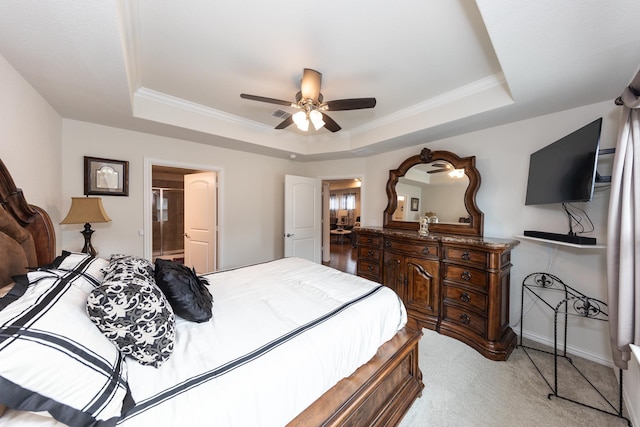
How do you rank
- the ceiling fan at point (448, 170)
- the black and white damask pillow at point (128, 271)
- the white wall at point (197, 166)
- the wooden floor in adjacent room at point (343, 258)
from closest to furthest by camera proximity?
the black and white damask pillow at point (128, 271) < the white wall at point (197, 166) < the ceiling fan at point (448, 170) < the wooden floor in adjacent room at point (343, 258)

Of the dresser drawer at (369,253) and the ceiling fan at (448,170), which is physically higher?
the ceiling fan at (448,170)

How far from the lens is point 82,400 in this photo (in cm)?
66

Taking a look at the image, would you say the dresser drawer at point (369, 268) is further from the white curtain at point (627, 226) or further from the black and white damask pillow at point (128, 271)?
the black and white damask pillow at point (128, 271)

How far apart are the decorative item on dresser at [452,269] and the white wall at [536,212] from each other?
18cm

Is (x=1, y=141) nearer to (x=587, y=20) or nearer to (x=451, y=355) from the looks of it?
(x=587, y=20)

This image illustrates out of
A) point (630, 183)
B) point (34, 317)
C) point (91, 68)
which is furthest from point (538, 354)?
point (91, 68)

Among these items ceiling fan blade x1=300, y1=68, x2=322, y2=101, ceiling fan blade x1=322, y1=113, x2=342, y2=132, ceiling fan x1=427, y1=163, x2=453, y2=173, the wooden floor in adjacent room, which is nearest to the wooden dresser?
ceiling fan x1=427, y1=163, x2=453, y2=173

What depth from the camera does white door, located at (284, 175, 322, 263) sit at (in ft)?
13.1

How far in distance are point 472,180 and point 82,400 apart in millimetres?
3306

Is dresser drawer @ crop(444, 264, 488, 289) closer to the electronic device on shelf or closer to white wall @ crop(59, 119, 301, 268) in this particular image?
the electronic device on shelf

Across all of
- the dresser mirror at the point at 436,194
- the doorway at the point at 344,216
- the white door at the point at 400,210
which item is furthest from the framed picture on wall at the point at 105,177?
the doorway at the point at 344,216

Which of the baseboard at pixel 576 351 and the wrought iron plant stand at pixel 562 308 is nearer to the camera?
the wrought iron plant stand at pixel 562 308

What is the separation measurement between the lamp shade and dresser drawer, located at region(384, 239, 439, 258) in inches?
124

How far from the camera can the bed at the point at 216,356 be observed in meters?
0.65
